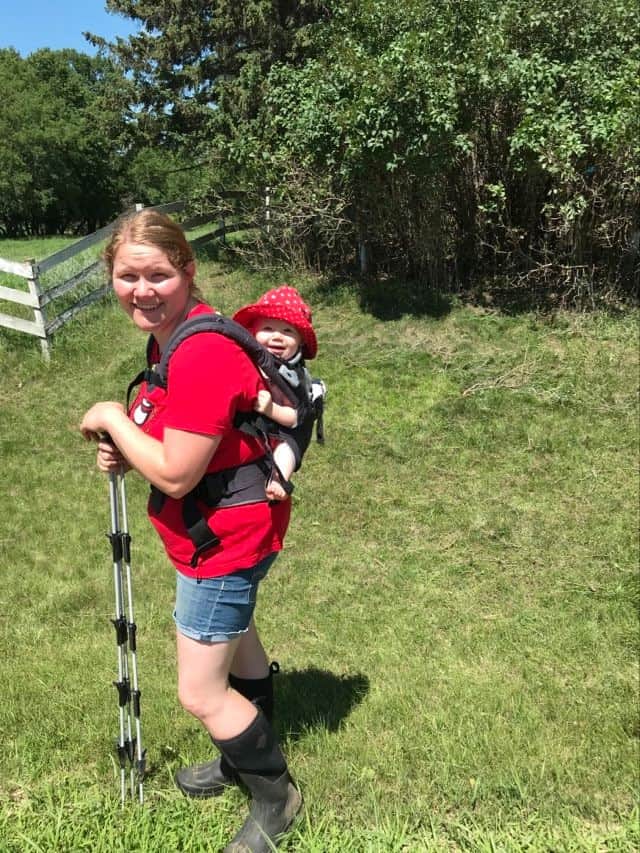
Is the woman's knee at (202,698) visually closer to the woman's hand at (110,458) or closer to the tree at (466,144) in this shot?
the woman's hand at (110,458)

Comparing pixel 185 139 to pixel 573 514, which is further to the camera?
pixel 185 139

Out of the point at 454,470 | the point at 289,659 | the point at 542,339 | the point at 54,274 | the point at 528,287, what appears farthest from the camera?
the point at 54,274

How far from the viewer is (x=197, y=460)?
6.16 ft

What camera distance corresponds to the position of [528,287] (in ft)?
30.0

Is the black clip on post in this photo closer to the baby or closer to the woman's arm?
the woman's arm

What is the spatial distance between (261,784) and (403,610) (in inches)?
81.8

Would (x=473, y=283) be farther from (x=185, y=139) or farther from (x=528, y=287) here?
(x=185, y=139)

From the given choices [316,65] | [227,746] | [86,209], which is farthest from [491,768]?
[86,209]

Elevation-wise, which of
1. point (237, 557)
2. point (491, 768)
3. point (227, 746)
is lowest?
point (491, 768)

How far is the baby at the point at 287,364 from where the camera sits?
6.94 feet

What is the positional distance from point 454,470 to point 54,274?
8090mm

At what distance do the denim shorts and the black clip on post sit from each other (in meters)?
0.39

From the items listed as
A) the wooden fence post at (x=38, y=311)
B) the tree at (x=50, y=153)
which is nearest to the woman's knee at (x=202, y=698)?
the wooden fence post at (x=38, y=311)

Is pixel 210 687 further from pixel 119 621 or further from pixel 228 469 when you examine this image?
pixel 228 469
